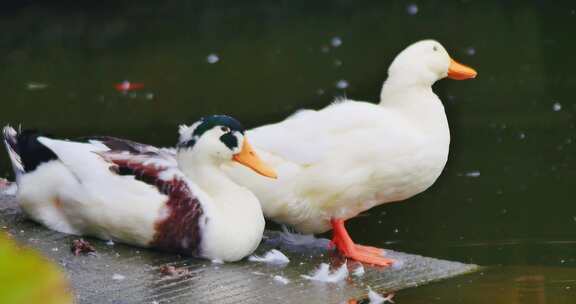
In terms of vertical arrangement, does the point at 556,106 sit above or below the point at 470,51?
below

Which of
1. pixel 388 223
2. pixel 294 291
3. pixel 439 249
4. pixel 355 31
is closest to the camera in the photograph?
pixel 294 291

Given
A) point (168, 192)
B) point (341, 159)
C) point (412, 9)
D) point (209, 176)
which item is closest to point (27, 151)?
point (168, 192)

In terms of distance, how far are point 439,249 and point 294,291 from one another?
135 cm

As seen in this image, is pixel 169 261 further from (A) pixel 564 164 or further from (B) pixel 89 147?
(A) pixel 564 164

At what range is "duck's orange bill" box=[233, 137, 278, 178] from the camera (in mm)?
3802

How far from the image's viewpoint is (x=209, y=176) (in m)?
3.90

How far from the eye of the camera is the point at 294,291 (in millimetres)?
3699

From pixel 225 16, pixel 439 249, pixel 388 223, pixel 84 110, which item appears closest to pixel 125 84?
pixel 84 110

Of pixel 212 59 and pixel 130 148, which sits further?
pixel 212 59

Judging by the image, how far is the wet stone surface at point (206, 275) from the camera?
11.7 ft

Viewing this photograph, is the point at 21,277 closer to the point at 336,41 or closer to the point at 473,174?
the point at 473,174

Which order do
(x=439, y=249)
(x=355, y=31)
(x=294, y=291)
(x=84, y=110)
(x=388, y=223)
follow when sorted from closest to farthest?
1. (x=294, y=291)
2. (x=439, y=249)
3. (x=388, y=223)
4. (x=84, y=110)
5. (x=355, y=31)

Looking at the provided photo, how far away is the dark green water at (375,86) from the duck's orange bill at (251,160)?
0.74 m

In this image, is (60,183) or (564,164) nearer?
(60,183)
